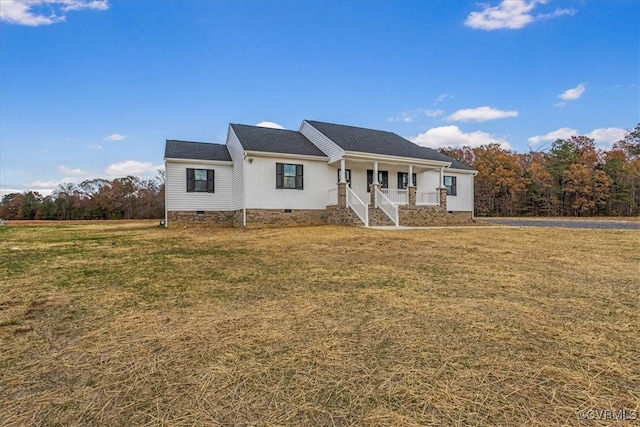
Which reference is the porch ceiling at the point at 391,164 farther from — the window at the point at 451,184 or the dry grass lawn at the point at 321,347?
the dry grass lawn at the point at 321,347

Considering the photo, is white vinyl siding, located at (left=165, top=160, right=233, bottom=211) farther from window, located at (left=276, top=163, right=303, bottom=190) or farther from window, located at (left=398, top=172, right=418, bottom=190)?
window, located at (left=398, top=172, right=418, bottom=190)

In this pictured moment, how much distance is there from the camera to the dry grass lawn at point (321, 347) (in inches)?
58.4

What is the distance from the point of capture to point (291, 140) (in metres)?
16.3

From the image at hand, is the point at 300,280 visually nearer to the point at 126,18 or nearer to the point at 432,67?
the point at 126,18

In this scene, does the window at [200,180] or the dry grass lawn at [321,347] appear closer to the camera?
the dry grass lawn at [321,347]

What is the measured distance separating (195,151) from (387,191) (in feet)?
31.6

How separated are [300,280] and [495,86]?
66.7 feet

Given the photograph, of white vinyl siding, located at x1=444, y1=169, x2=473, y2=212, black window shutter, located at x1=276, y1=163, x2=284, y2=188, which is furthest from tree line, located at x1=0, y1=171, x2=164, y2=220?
white vinyl siding, located at x1=444, y1=169, x2=473, y2=212

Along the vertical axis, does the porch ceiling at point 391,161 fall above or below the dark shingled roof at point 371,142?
below

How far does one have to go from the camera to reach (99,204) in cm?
3197

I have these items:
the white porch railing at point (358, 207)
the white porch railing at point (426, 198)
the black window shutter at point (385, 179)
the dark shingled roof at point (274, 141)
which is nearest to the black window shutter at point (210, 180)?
the dark shingled roof at point (274, 141)

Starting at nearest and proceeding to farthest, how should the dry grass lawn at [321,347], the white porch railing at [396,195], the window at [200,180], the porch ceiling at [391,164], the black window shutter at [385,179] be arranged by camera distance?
the dry grass lawn at [321,347] < the porch ceiling at [391,164] < the window at [200,180] < the white porch railing at [396,195] < the black window shutter at [385,179]

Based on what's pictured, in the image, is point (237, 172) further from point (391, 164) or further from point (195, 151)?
point (391, 164)

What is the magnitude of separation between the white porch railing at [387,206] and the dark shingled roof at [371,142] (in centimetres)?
213
